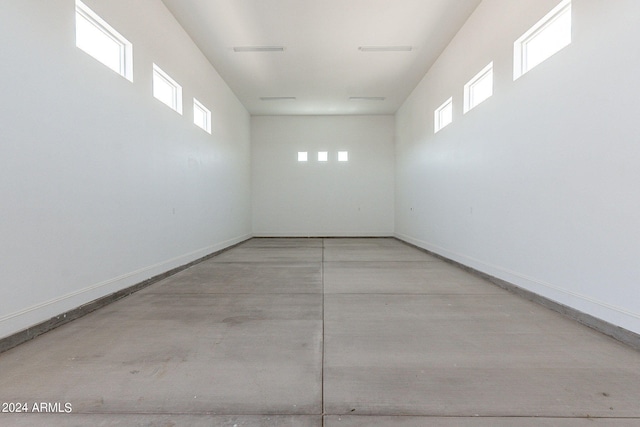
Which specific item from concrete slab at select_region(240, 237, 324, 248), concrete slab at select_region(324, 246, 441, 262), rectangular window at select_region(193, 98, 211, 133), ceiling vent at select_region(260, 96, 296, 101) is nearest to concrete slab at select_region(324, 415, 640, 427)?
concrete slab at select_region(324, 246, 441, 262)

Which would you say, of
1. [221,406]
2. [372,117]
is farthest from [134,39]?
[372,117]

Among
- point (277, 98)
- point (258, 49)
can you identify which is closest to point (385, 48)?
point (258, 49)

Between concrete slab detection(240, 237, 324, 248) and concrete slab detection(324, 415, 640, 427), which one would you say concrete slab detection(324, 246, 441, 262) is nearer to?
concrete slab detection(240, 237, 324, 248)

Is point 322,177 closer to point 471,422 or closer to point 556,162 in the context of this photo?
point 556,162

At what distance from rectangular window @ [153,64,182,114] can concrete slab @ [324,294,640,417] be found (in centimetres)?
416

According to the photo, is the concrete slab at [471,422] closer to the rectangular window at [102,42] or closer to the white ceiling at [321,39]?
the rectangular window at [102,42]

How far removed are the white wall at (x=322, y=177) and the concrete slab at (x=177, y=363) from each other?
794 centimetres

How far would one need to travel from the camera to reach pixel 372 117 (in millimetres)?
11008

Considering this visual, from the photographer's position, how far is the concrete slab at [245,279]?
399cm

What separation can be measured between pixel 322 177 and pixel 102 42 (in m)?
7.95

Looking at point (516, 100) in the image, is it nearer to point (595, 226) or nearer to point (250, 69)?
point (595, 226)

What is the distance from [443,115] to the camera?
6.72m

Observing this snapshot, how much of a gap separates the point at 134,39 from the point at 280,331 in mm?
4061

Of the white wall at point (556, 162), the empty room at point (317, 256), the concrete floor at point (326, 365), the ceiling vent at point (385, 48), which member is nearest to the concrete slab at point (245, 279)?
the empty room at point (317, 256)
